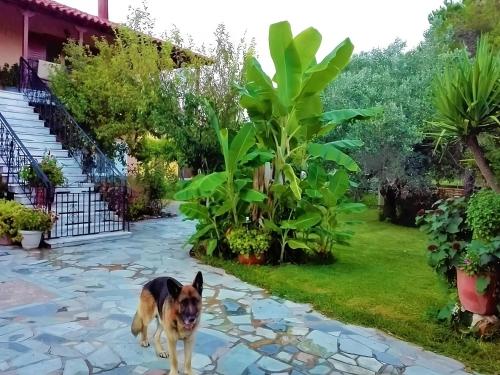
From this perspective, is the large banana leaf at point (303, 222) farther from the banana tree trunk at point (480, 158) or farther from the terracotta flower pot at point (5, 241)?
the terracotta flower pot at point (5, 241)

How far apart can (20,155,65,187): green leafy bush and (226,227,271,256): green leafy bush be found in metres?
4.78

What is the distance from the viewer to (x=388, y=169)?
471 inches

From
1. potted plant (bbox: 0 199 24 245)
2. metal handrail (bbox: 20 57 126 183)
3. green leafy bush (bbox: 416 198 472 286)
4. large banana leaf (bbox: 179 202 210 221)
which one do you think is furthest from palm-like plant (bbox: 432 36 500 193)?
metal handrail (bbox: 20 57 126 183)

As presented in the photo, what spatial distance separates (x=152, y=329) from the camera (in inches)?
180

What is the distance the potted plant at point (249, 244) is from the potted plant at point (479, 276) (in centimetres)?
353

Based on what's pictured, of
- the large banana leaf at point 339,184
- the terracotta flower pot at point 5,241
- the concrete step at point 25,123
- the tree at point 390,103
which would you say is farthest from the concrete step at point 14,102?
the large banana leaf at point 339,184

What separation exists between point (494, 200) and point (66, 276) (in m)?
5.77

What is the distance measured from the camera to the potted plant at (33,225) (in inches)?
325

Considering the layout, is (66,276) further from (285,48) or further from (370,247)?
(370,247)

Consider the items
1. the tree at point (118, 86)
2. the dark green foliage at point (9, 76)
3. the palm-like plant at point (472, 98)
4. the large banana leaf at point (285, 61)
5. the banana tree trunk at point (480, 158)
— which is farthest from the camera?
the dark green foliage at point (9, 76)

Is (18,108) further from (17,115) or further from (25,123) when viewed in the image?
(25,123)

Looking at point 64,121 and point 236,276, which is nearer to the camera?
point 236,276

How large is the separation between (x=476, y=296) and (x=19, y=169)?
9.68 meters

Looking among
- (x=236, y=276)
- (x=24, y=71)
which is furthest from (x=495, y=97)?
(x=24, y=71)
